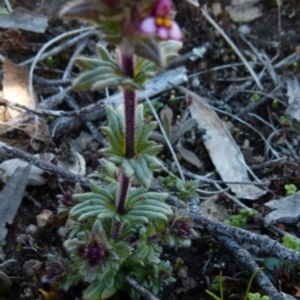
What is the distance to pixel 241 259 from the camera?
3.86 m

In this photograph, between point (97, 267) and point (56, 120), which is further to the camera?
point (56, 120)

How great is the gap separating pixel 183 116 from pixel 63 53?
137 centimetres

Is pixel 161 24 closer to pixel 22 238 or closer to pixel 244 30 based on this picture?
pixel 22 238

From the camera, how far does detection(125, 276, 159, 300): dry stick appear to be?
A: 373 cm

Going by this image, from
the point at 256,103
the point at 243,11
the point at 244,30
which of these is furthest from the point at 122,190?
the point at 243,11

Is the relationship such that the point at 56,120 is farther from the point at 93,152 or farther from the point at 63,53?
the point at 63,53

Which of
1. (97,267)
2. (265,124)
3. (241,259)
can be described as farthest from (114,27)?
(265,124)

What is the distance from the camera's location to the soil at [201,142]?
401cm

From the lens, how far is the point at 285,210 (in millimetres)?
4285

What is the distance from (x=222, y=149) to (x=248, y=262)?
1331 millimetres

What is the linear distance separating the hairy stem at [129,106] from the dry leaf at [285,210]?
5.14 feet

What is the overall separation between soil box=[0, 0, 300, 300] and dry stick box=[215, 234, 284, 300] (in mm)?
200

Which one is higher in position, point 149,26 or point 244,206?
point 149,26

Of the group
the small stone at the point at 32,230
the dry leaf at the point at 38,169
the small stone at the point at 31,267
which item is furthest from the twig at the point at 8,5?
the small stone at the point at 31,267
